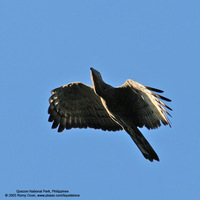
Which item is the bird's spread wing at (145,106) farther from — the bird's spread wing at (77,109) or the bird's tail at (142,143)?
the bird's spread wing at (77,109)

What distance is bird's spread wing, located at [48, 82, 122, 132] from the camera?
12734 millimetres

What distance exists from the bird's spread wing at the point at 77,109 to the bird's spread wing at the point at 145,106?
3.78ft

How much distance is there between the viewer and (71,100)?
1301 centimetres

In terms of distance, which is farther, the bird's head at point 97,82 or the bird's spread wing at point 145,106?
the bird's head at point 97,82

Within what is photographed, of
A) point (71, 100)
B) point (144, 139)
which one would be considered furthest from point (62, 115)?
point (144, 139)

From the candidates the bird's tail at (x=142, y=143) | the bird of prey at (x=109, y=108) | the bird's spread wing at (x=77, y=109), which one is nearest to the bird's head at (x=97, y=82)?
the bird of prey at (x=109, y=108)

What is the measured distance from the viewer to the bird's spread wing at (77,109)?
41.8 ft

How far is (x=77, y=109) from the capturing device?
43.2ft

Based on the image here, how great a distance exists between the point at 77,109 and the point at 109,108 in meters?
1.49

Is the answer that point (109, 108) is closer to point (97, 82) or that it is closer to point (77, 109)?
point (97, 82)

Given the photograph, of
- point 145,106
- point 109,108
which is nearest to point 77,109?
point 109,108

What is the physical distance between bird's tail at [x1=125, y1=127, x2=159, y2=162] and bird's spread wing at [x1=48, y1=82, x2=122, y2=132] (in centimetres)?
110

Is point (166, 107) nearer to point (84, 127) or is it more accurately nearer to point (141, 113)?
point (141, 113)

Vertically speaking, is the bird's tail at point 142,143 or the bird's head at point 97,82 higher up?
the bird's head at point 97,82
